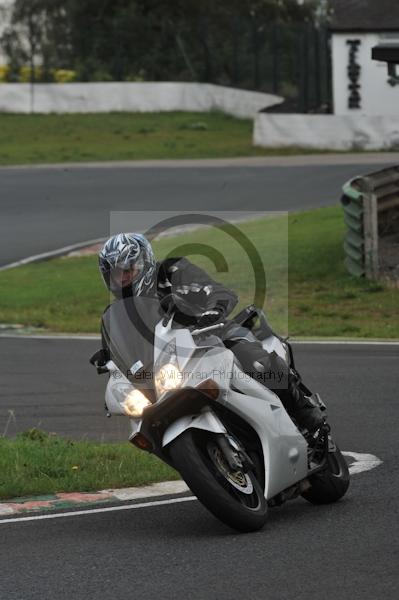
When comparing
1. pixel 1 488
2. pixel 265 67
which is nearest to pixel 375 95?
pixel 265 67

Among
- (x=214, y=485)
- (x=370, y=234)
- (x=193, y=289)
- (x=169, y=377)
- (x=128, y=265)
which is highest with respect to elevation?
(x=128, y=265)

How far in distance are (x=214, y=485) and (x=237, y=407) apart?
0.53 meters

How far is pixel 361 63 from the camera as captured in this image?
4575 centimetres

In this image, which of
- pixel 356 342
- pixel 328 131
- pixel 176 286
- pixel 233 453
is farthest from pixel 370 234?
pixel 328 131

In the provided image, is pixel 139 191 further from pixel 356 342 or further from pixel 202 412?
pixel 202 412

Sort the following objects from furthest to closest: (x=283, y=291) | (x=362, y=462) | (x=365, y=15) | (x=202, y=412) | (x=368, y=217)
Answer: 1. (x=365, y=15)
2. (x=283, y=291)
3. (x=368, y=217)
4. (x=362, y=462)
5. (x=202, y=412)

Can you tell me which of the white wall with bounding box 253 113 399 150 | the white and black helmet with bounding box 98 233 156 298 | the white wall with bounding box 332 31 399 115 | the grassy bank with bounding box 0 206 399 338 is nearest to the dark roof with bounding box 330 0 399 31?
the white wall with bounding box 332 31 399 115

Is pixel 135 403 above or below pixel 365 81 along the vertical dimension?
above

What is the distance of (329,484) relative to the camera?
858 centimetres

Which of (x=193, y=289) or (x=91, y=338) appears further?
(x=91, y=338)

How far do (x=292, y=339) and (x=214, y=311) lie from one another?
9.94m

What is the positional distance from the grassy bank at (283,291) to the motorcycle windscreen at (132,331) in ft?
29.8

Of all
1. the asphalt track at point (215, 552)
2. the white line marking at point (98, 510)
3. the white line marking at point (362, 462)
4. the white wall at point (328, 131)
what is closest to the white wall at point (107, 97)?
the white wall at point (328, 131)

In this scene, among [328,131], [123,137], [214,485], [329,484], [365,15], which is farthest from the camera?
[365,15]
